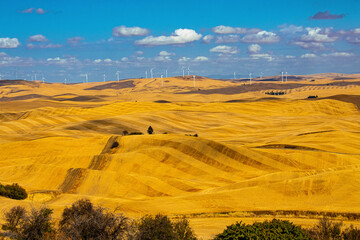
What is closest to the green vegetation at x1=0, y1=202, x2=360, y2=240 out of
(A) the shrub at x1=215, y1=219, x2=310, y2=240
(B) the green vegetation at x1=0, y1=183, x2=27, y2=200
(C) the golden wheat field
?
(A) the shrub at x1=215, y1=219, x2=310, y2=240

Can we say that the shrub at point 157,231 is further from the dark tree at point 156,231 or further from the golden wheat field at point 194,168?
the golden wheat field at point 194,168

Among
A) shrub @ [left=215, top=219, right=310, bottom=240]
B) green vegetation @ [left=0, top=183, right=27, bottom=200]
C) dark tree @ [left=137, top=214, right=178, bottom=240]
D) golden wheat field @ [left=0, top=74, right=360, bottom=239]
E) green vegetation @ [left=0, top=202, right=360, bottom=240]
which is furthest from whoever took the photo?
green vegetation @ [left=0, top=183, right=27, bottom=200]

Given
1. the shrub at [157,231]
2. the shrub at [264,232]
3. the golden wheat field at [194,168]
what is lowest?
the golden wheat field at [194,168]

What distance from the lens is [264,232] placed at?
101ft

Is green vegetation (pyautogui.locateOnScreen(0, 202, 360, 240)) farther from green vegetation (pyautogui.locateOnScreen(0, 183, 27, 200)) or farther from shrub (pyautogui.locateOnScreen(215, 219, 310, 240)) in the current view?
green vegetation (pyautogui.locateOnScreen(0, 183, 27, 200))

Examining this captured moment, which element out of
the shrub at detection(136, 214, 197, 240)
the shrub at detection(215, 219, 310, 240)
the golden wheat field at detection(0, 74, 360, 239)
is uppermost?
the shrub at detection(136, 214, 197, 240)

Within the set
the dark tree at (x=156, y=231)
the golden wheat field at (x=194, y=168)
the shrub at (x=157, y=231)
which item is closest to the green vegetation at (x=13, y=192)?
the golden wheat field at (x=194, y=168)

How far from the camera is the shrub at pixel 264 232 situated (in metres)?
30.2

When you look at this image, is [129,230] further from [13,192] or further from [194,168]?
[194,168]

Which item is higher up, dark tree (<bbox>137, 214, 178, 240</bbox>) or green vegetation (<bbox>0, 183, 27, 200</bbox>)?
dark tree (<bbox>137, 214, 178, 240</bbox>)

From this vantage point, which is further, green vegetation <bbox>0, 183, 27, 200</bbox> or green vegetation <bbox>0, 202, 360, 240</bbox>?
green vegetation <bbox>0, 183, 27, 200</bbox>

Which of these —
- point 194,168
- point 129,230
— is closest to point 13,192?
point 129,230

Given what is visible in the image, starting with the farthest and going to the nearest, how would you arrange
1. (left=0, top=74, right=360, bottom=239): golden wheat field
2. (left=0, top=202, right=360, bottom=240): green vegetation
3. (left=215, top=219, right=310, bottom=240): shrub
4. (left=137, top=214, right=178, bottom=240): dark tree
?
(left=0, top=74, right=360, bottom=239): golden wheat field
(left=215, top=219, right=310, bottom=240): shrub
(left=137, top=214, right=178, bottom=240): dark tree
(left=0, top=202, right=360, bottom=240): green vegetation

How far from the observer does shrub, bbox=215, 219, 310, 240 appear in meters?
30.2
